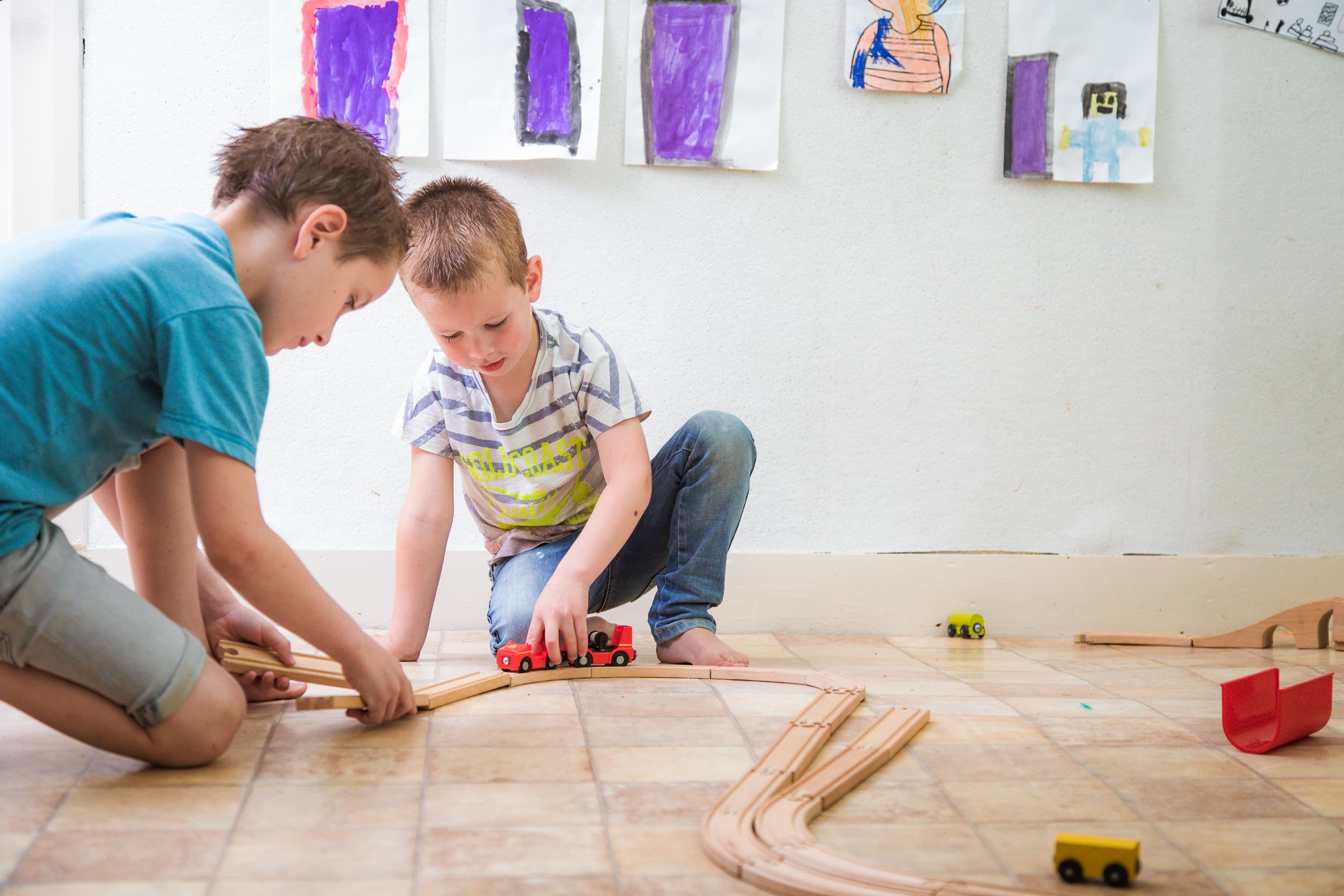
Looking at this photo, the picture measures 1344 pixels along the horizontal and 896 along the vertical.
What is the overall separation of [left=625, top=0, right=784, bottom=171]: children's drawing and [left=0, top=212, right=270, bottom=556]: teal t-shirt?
3.04 ft

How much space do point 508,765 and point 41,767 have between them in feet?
1.29

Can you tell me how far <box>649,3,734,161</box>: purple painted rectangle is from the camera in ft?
5.41

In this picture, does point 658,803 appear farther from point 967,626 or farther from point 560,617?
point 967,626

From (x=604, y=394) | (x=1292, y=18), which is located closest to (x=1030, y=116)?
(x=1292, y=18)

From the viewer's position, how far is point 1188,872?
713 mm

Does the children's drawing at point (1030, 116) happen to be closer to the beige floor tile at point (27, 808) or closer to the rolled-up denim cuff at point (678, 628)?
the rolled-up denim cuff at point (678, 628)

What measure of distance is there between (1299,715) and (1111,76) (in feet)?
3.68

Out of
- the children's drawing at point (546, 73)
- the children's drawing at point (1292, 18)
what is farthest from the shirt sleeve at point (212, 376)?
the children's drawing at point (1292, 18)

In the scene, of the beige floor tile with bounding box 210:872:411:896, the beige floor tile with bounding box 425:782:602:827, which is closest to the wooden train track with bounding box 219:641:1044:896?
the beige floor tile with bounding box 425:782:602:827

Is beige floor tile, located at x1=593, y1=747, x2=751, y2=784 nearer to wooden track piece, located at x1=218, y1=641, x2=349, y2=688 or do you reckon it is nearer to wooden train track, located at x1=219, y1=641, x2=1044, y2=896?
wooden train track, located at x1=219, y1=641, x2=1044, y2=896

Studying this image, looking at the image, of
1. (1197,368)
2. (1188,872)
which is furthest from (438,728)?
(1197,368)

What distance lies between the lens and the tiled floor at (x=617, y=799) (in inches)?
27.3

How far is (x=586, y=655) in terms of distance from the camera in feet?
4.33

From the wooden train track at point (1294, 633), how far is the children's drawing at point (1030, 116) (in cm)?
79
